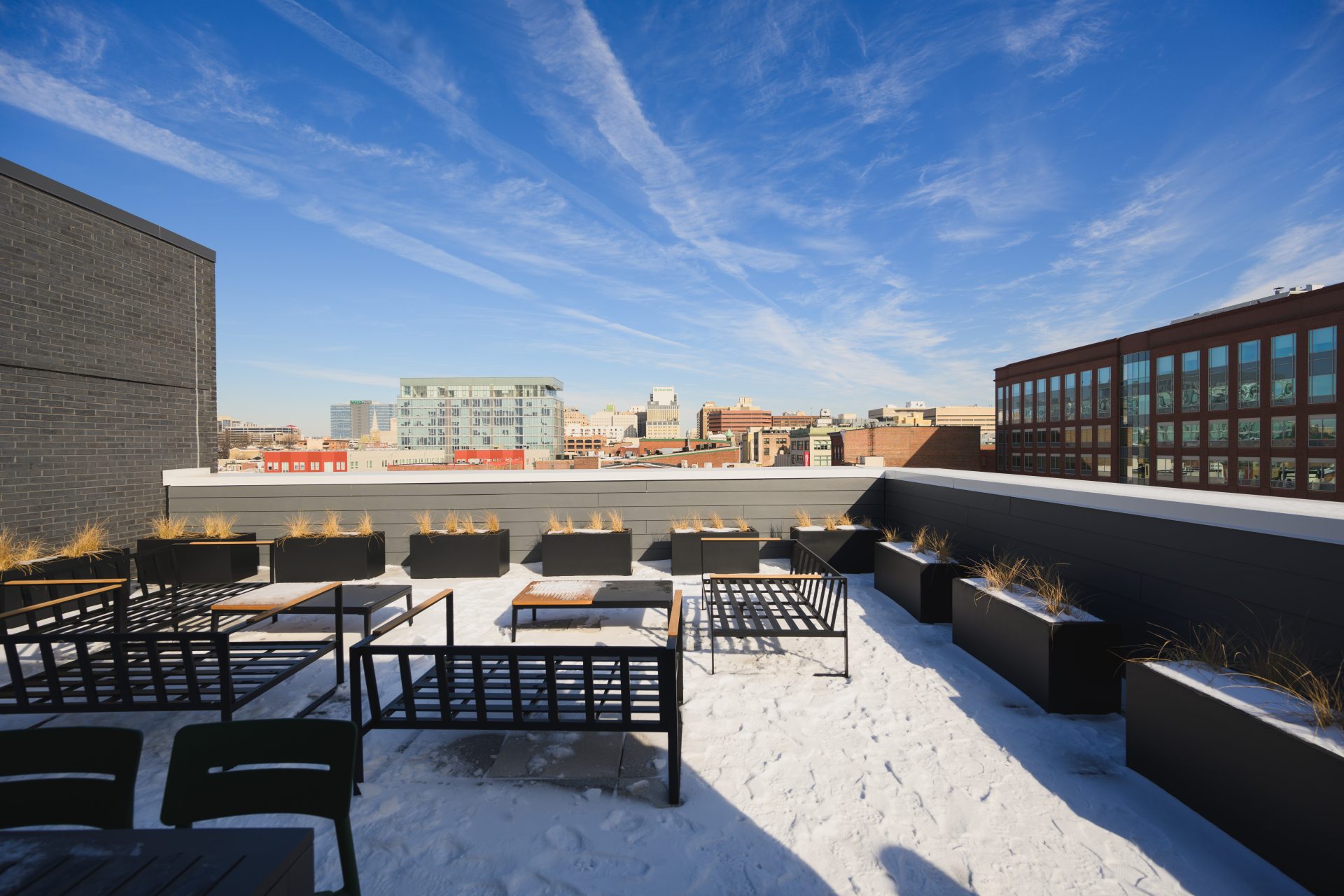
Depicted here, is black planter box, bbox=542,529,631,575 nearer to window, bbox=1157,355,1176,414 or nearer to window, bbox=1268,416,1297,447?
window, bbox=1268,416,1297,447

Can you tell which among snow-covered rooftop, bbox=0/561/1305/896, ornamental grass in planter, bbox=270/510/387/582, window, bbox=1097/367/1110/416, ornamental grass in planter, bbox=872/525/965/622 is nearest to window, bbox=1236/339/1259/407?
window, bbox=1097/367/1110/416

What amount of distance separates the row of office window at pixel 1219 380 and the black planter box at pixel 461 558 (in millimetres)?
47857

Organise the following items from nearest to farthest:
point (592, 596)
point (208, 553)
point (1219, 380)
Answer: point (592, 596) < point (208, 553) < point (1219, 380)

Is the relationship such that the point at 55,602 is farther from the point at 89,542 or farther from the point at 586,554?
the point at 586,554

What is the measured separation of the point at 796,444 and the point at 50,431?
267 ft

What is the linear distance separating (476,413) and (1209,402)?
10104cm

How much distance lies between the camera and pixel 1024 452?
55.2 meters

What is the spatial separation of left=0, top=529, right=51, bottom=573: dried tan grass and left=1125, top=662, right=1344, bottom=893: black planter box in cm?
954

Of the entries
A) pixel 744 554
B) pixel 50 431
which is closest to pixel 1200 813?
pixel 744 554

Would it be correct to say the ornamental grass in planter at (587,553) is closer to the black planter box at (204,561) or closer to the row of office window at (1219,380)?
the black planter box at (204,561)

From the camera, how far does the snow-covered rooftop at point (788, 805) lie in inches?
82.6

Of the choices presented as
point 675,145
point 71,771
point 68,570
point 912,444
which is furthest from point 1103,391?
point 68,570

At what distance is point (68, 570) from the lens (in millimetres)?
5625

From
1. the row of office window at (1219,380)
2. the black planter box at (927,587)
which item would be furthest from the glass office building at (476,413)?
the black planter box at (927,587)
